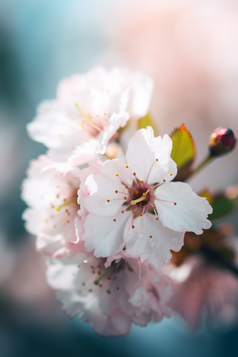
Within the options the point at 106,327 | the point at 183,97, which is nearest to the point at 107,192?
the point at 106,327

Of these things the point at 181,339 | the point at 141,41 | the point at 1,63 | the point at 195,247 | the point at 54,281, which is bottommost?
the point at 181,339

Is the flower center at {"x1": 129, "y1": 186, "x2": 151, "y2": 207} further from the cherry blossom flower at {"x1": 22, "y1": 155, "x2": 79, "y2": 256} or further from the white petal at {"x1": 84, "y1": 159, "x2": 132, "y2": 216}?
the cherry blossom flower at {"x1": 22, "y1": 155, "x2": 79, "y2": 256}

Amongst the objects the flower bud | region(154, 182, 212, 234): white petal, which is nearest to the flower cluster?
region(154, 182, 212, 234): white petal

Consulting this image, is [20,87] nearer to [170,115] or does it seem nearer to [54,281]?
[170,115]

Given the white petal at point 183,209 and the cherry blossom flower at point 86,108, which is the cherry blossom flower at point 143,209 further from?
the cherry blossom flower at point 86,108

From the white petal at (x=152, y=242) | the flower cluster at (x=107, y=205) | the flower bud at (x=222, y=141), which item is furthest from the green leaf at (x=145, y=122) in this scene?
the white petal at (x=152, y=242)

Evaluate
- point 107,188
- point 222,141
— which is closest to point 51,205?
point 107,188
